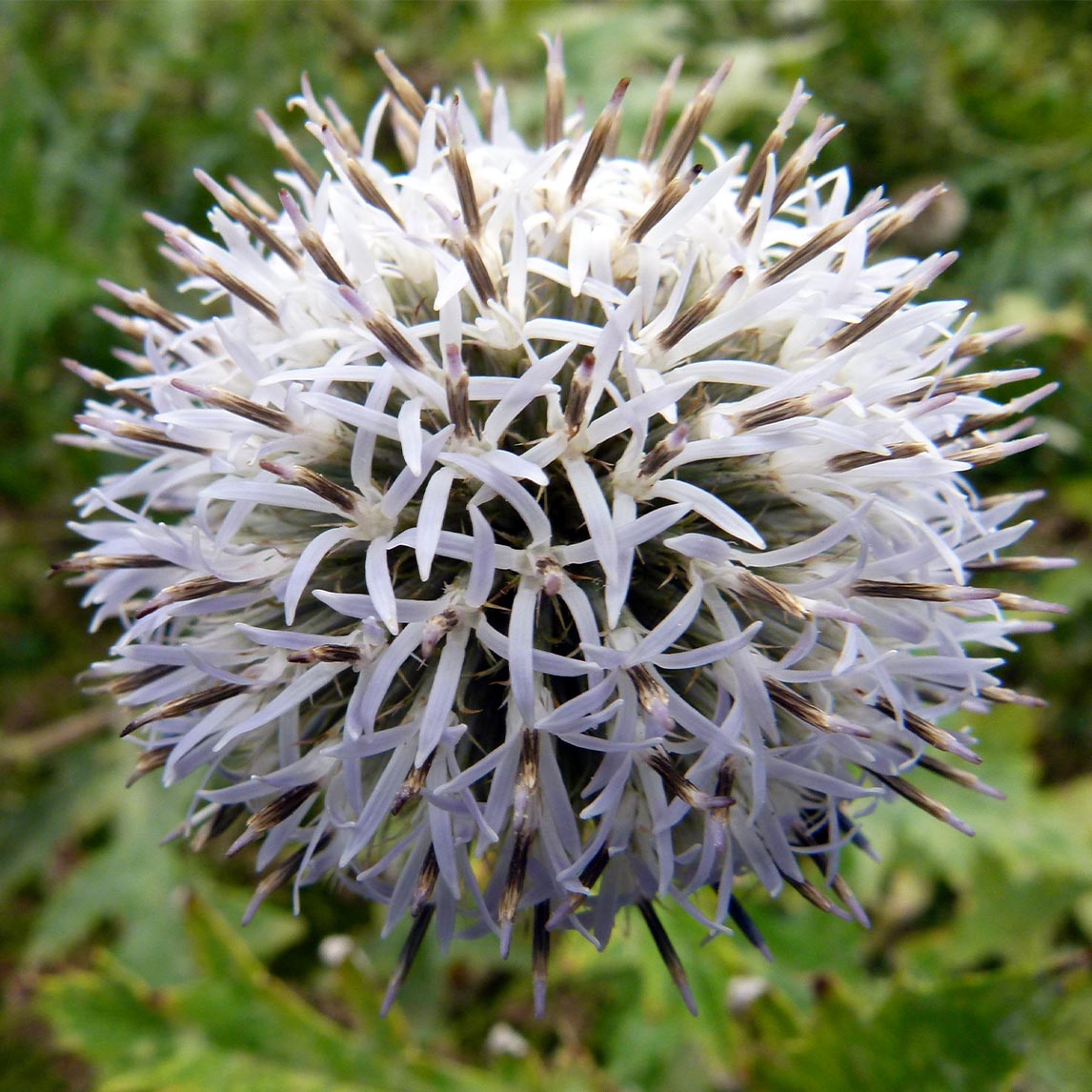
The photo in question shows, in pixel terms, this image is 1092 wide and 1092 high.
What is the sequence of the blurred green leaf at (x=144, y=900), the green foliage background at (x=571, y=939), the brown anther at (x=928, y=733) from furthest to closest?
the blurred green leaf at (x=144, y=900) → the green foliage background at (x=571, y=939) → the brown anther at (x=928, y=733)

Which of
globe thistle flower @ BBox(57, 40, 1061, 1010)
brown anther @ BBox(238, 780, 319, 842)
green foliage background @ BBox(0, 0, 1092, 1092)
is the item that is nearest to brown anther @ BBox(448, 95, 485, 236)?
globe thistle flower @ BBox(57, 40, 1061, 1010)

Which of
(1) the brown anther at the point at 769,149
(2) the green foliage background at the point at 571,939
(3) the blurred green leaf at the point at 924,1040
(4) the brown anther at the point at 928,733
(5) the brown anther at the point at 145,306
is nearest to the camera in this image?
(4) the brown anther at the point at 928,733

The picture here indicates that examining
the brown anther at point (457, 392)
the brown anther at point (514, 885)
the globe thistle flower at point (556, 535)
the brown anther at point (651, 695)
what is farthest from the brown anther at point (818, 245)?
the brown anther at point (514, 885)

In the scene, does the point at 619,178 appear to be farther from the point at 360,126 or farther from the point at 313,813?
the point at 360,126

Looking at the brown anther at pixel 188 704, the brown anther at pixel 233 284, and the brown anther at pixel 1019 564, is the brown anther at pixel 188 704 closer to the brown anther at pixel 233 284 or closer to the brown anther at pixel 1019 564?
the brown anther at pixel 233 284

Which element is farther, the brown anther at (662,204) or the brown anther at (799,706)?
the brown anther at (662,204)

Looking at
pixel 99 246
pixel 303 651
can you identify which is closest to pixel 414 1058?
pixel 303 651

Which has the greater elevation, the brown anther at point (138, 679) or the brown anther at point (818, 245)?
the brown anther at point (818, 245)

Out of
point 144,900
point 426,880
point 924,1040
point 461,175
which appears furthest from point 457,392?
point 144,900

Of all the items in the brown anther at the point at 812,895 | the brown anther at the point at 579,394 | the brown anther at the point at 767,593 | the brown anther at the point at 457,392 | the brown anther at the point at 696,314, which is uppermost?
the brown anther at the point at 696,314

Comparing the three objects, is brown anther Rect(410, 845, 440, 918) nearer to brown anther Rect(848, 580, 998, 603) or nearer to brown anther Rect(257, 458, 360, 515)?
brown anther Rect(257, 458, 360, 515)
